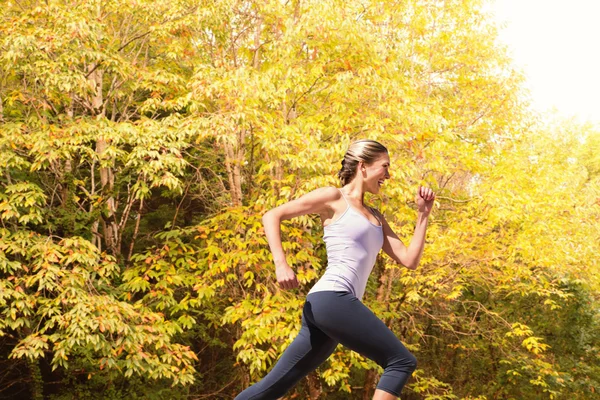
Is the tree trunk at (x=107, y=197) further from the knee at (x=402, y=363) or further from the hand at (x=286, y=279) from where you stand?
the knee at (x=402, y=363)

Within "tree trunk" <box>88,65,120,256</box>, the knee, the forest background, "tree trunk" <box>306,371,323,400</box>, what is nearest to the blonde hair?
the knee

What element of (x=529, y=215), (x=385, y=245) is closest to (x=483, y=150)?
(x=529, y=215)

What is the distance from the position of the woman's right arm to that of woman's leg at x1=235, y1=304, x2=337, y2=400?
12.4 inches

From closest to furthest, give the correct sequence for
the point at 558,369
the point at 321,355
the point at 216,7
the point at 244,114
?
the point at 321,355 < the point at 244,114 < the point at 216,7 < the point at 558,369

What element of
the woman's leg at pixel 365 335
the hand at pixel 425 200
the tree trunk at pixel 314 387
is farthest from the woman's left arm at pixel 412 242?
the tree trunk at pixel 314 387

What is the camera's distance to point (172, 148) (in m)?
8.62

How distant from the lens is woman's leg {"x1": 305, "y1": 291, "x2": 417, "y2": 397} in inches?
97.0

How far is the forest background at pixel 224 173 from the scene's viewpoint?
818 centimetres

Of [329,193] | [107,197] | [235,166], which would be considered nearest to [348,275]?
[329,193]

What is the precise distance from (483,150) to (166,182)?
7.60 m

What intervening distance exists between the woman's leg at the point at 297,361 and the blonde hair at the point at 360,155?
63 cm

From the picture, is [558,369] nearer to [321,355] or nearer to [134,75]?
[134,75]

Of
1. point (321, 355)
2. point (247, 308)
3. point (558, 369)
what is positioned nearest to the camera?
point (321, 355)

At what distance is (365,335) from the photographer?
2.46 m
